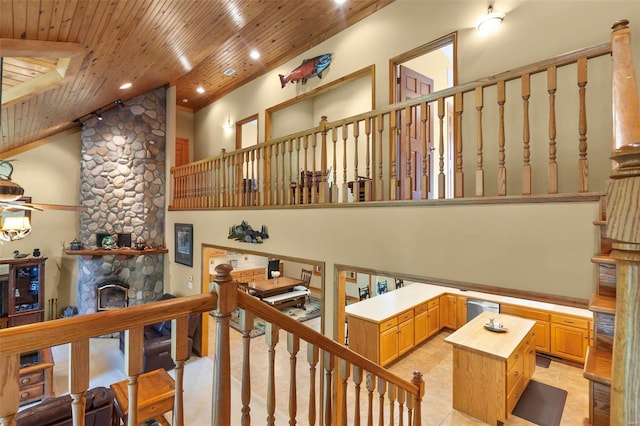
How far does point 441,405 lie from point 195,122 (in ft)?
27.9

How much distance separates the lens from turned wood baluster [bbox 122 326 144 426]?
0.87 metres

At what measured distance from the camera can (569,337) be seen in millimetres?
5316

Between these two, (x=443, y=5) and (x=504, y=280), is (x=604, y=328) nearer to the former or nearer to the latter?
(x=504, y=280)

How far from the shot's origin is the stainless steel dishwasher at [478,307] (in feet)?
19.6

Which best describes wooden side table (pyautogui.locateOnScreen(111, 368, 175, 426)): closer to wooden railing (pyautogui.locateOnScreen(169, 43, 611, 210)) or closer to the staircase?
wooden railing (pyautogui.locateOnScreen(169, 43, 611, 210))

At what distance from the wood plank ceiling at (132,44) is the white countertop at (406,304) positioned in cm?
478

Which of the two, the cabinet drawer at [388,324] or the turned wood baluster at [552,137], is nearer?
the turned wood baluster at [552,137]

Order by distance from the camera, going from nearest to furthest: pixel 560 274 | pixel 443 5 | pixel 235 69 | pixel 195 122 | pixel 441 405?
pixel 560 274
pixel 443 5
pixel 441 405
pixel 235 69
pixel 195 122

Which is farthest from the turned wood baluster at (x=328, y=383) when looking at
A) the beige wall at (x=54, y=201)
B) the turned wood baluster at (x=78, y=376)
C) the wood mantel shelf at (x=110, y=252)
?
the beige wall at (x=54, y=201)

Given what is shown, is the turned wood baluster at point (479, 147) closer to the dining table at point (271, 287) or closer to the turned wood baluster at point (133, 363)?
the turned wood baluster at point (133, 363)

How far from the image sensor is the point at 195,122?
27.6 feet

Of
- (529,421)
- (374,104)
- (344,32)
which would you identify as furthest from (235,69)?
(529,421)

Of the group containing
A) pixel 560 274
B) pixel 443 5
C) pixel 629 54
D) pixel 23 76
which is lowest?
pixel 560 274

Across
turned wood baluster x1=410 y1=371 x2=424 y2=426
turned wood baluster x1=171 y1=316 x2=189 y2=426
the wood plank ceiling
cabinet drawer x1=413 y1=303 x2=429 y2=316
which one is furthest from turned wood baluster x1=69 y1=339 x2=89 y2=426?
cabinet drawer x1=413 y1=303 x2=429 y2=316
